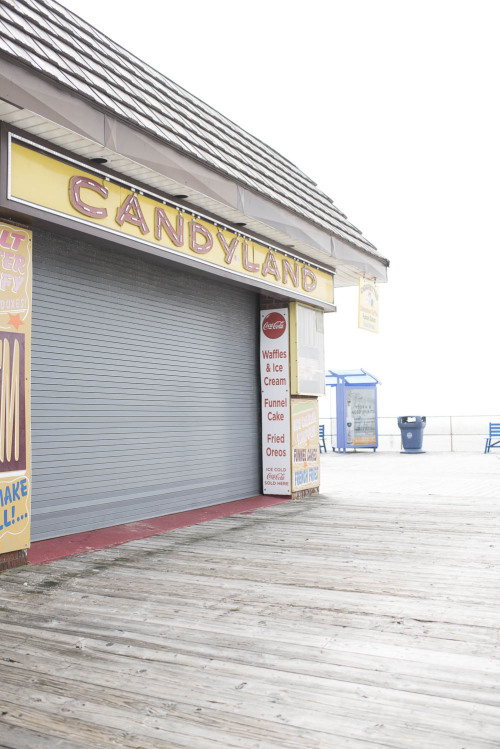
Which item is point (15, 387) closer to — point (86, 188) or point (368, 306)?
point (86, 188)

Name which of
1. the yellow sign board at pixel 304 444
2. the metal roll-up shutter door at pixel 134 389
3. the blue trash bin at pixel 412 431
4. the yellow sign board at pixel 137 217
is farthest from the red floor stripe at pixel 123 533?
the blue trash bin at pixel 412 431

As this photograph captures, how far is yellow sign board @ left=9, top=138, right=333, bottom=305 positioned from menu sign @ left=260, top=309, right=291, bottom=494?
27.2 inches

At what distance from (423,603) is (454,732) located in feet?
6.00

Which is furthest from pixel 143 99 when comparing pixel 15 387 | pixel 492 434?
pixel 492 434

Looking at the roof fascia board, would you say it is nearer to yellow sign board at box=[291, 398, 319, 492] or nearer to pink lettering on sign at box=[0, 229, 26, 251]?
pink lettering on sign at box=[0, 229, 26, 251]

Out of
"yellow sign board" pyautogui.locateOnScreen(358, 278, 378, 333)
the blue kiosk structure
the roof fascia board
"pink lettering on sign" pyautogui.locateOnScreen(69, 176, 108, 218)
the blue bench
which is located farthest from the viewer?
the blue kiosk structure

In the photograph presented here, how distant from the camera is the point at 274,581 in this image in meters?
4.98

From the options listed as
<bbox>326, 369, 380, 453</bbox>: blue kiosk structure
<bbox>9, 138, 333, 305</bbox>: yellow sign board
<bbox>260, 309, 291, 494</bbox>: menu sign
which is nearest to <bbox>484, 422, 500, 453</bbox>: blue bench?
<bbox>326, 369, 380, 453</bbox>: blue kiosk structure

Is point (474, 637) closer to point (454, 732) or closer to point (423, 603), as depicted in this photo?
point (423, 603)

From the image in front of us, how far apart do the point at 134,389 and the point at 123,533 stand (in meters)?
1.73

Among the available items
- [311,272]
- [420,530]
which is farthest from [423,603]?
[311,272]

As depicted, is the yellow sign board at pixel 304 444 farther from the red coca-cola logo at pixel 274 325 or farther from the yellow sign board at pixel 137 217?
the yellow sign board at pixel 137 217

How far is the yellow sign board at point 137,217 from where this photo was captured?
18.0 feet

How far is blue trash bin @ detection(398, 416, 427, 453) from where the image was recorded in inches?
774
